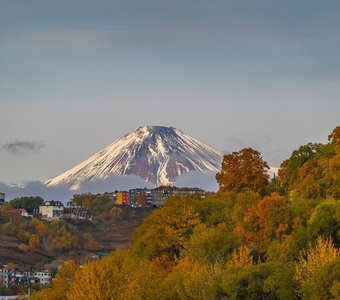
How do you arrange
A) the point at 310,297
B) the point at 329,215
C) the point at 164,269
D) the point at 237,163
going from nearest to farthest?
the point at 310,297 → the point at 329,215 → the point at 164,269 → the point at 237,163

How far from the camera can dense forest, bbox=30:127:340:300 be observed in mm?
63812

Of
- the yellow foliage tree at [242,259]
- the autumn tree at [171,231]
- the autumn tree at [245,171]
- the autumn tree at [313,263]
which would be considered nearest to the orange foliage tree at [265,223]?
the yellow foliage tree at [242,259]

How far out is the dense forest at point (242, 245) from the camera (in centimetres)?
6381

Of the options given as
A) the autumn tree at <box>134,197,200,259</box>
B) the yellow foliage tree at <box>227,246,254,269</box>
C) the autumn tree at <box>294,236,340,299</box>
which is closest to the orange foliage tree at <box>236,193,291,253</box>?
the yellow foliage tree at <box>227,246,254,269</box>

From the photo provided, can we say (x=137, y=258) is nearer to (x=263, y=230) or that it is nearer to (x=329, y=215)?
(x=263, y=230)

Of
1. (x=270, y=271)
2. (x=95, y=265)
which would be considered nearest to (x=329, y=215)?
(x=270, y=271)

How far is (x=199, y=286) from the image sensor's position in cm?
6744

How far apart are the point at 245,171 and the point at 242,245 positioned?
2718 cm

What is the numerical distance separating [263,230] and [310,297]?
17.8 meters

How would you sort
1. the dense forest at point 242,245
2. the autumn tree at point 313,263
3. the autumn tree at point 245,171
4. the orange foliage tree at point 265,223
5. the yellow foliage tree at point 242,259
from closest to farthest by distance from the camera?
the autumn tree at point 313,263
the dense forest at point 242,245
the yellow foliage tree at point 242,259
the orange foliage tree at point 265,223
the autumn tree at point 245,171

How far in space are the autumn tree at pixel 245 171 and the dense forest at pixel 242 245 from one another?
11 cm

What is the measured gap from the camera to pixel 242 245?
3098 inches

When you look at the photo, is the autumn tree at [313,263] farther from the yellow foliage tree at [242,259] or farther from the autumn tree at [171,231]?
the autumn tree at [171,231]

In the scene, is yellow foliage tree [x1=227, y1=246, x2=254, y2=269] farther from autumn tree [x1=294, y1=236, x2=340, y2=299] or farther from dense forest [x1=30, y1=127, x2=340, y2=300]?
autumn tree [x1=294, y1=236, x2=340, y2=299]
